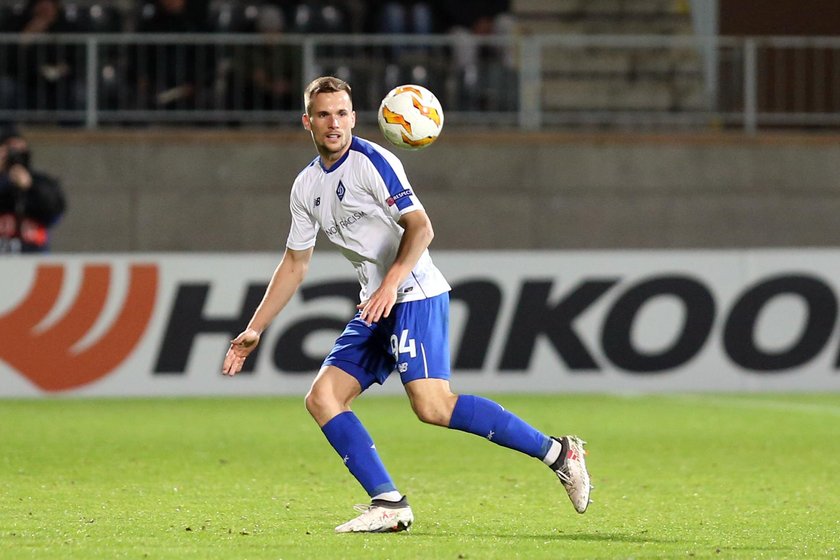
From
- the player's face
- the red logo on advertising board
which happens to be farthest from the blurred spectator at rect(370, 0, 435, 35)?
the player's face

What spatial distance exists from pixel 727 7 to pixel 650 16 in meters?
1.28

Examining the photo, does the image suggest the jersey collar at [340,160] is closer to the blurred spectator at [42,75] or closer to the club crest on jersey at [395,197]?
the club crest on jersey at [395,197]

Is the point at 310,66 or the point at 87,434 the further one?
the point at 310,66

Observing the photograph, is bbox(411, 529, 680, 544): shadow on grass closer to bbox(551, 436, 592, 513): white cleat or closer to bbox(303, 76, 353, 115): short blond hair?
bbox(551, 436, 592, 513): white cleat

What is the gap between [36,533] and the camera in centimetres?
635

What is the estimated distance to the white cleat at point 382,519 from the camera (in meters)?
6.43

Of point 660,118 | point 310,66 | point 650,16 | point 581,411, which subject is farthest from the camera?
point 650,16

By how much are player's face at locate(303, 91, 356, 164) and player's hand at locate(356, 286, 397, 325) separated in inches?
26.5

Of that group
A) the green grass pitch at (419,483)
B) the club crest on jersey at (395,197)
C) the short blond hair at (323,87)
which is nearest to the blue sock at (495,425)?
the green grass pitch at (419,483)

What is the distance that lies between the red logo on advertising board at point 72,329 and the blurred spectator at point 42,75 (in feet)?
11.1

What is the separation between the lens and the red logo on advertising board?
46.1 ft

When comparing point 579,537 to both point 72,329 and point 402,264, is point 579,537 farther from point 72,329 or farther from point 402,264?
point 72,329

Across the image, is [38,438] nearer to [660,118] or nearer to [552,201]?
[552,201]

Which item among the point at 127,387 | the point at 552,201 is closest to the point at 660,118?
the point at 552,201
